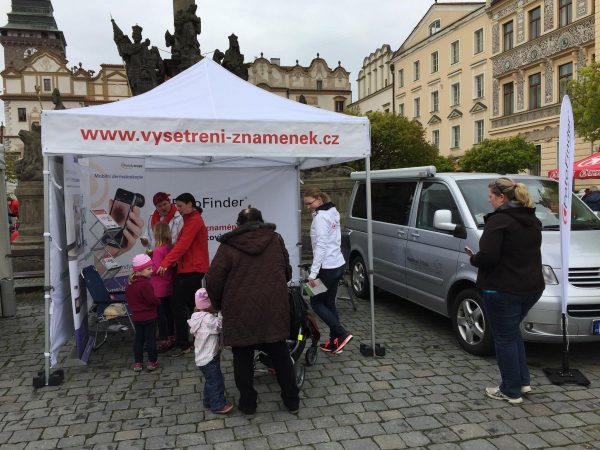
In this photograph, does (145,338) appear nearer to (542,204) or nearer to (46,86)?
(542,204)

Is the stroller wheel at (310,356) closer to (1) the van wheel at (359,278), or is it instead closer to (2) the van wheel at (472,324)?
(2) the van wheel at (472,324)

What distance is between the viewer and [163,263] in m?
5.15

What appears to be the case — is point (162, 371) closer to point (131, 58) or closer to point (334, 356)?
point (334, 356)

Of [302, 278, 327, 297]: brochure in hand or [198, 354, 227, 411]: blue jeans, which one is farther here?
[302, 278, 327, 297]: brochure in hand

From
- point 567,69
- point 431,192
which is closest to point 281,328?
point 431,192

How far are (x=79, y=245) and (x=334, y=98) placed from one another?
79717mm

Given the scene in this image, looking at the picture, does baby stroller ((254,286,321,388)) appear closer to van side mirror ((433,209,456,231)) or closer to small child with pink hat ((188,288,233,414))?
small child with pink hat ((188,288,233,414))

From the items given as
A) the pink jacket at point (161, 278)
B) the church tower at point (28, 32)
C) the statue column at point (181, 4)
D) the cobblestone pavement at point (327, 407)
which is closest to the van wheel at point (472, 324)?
the cobblestone pavement at point (327, 407)

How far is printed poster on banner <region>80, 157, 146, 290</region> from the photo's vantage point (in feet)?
21.6

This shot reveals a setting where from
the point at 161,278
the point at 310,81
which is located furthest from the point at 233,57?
the point at 310,81

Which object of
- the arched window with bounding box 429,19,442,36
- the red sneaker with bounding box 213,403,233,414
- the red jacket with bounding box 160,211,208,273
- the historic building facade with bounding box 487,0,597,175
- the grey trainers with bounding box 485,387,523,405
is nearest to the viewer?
the red sneaker with bounding box 213,403,233,414

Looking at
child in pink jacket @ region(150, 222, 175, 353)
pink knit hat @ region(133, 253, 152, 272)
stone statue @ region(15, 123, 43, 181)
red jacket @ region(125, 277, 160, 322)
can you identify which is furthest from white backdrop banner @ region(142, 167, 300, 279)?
stone statue @ region(15, 123, 43, 181)

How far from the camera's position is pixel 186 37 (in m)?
11.3

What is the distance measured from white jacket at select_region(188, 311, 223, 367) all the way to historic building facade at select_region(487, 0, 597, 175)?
32.3 meters
